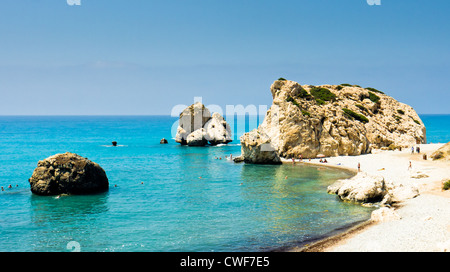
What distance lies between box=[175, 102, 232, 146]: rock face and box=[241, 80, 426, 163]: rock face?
1228 inches

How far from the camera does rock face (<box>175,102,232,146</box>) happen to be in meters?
101

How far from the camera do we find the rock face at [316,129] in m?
64.4

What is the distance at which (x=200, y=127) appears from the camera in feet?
337

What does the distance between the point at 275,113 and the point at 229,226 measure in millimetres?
45269

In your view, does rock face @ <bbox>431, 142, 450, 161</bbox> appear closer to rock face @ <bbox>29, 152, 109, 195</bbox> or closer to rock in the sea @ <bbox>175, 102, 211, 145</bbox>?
rock face @ <bbox>29, 152, 109, 195</bbox>

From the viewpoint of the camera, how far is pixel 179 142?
104m

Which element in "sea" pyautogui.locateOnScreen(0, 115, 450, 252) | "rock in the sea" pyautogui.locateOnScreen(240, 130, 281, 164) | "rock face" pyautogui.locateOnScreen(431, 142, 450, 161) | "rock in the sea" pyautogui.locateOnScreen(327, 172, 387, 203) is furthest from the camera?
"rock in the sea" pyautogui.locateOnScreen(240, 130, 281, 164)

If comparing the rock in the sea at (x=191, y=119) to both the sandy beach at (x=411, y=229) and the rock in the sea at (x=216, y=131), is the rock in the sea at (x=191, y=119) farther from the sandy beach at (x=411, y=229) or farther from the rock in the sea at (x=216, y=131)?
the sandy beach at (x=411, y=229)

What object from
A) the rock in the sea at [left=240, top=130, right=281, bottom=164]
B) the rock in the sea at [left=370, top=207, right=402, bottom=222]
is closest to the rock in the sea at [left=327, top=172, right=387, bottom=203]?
the rock in the sea at [left=370, top=207, right=402, bottom=222]

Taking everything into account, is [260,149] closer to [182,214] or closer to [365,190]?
[365,190]

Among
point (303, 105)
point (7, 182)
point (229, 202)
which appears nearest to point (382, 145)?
point (303, 105)

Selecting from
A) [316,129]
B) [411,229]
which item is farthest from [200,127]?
[411,229]

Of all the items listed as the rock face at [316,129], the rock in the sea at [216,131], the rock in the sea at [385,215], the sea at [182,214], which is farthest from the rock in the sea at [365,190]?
the rock in the sea at [216,131]
